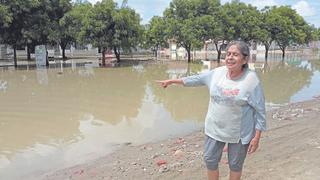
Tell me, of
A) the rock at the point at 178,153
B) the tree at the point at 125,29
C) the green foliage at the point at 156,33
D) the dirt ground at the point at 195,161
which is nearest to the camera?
the dirt ground at the point at 195,161

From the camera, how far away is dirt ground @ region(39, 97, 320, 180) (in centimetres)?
566

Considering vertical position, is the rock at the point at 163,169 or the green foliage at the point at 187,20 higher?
the green foliage at the point at 187,20

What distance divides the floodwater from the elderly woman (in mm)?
4092

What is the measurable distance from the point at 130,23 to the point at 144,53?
29344 millimetres

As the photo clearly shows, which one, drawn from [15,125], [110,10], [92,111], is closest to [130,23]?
[110,10]

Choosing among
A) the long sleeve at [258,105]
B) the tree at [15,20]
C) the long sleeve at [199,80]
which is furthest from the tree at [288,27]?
the long sleeve at [258,105]

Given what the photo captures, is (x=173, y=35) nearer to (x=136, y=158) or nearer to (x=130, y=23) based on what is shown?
(x=130, y=23)

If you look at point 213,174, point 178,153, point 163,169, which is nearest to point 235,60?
point 213,174

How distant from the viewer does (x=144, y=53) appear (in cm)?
6625

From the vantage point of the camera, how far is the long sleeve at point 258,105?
3.88 m

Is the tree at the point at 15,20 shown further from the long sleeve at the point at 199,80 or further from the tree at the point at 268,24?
the tree at the point at 268,24

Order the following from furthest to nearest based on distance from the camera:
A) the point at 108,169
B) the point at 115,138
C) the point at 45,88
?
the point at 45,88 → the point at 115,138 → the point at 108,169

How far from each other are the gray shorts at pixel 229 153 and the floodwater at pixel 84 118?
4.01 metres

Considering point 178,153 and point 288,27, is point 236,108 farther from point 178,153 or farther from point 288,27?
point 288,27
